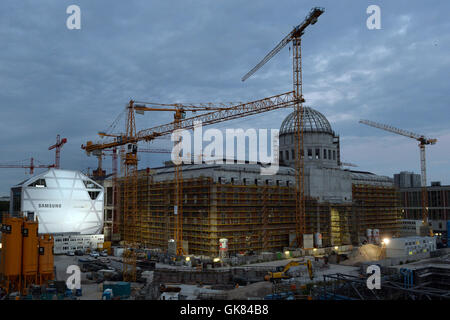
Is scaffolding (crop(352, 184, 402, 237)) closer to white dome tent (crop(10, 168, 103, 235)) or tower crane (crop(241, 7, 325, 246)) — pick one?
tower crane (crop(241, 7, 325, 246))

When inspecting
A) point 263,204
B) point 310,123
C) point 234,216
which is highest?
point 310,123

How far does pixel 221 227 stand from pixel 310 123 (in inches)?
1478

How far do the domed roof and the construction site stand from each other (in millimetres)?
313

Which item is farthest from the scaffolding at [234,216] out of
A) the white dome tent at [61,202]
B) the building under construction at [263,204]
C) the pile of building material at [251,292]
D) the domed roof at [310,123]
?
the pile of building material at [251,292]

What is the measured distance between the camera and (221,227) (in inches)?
2462

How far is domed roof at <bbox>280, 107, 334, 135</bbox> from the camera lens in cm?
8663

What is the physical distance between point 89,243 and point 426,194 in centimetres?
9342

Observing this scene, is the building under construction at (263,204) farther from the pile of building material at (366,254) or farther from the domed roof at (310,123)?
the pile of building material at (366,254)

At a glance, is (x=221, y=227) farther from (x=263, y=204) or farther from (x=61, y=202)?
(x=61, y=202)

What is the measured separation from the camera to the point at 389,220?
93.4m

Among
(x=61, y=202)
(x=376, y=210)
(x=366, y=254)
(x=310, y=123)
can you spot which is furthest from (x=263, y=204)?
(x=61, y=202)

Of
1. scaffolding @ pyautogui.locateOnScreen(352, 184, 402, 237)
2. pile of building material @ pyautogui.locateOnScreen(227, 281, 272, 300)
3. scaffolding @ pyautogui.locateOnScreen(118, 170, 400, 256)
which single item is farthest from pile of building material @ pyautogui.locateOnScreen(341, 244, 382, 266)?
pile of building material @ pyautogui.locateOnScreen(227, 281, 272, 300)
